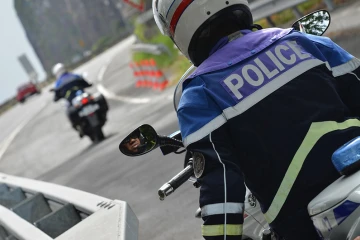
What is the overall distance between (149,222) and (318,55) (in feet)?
15.3

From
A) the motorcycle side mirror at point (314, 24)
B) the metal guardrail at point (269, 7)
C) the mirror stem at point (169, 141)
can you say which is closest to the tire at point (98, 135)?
the metal guardrail at point (269, 7)

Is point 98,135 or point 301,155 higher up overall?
point 301,155

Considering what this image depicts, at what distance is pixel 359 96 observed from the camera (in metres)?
3.55

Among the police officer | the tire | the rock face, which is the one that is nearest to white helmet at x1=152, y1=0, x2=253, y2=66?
the police officer

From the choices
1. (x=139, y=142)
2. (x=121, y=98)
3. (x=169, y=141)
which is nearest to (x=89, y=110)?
(x=121, y=98)

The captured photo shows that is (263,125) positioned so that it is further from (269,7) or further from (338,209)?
(269,7)

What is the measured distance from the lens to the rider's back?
319cm

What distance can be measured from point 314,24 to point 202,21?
2.75 ft

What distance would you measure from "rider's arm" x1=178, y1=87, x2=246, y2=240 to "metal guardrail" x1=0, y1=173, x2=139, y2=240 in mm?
998

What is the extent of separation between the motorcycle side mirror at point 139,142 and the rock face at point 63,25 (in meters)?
125

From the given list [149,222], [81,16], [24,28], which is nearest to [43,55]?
[24,28]

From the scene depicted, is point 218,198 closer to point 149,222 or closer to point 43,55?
point 149,222

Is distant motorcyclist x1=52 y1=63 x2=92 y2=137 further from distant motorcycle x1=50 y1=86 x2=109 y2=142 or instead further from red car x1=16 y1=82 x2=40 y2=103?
red car x1=16 y1=82 x2=40 y2=103

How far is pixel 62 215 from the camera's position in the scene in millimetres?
6156
